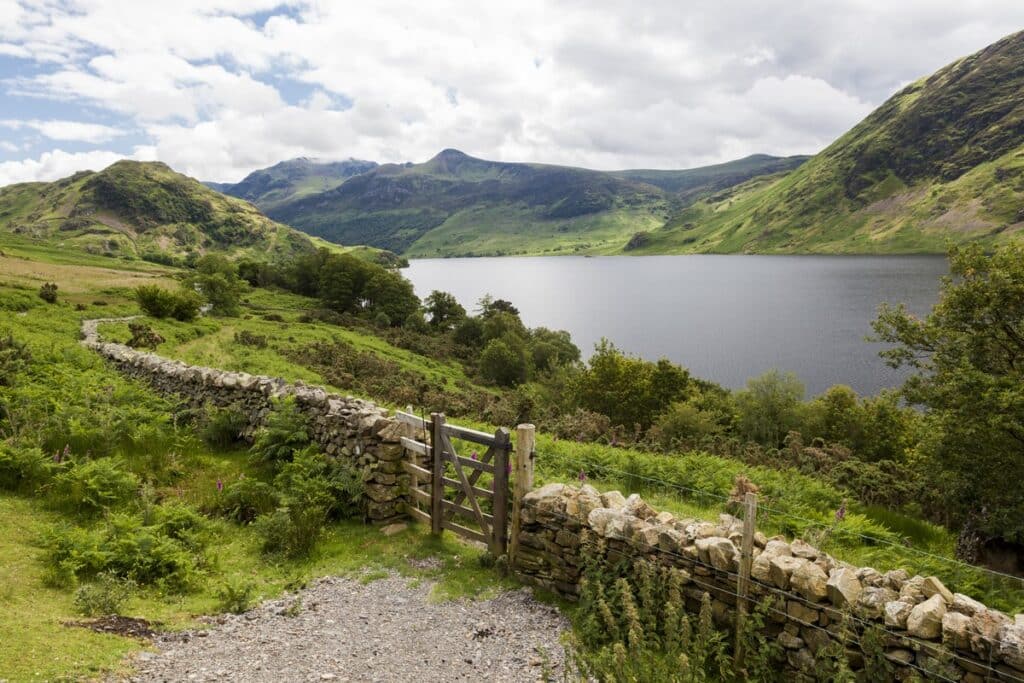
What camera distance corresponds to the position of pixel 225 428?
53.4ft

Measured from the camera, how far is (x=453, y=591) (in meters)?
9.60

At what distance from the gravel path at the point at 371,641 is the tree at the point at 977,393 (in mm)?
11657

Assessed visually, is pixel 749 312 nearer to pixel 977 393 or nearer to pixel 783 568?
pixel 977 393

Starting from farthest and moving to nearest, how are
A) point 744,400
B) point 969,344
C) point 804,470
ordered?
point 744,400, point 804,470, point 969,344

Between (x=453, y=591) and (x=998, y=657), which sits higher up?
(x=998, y=657)

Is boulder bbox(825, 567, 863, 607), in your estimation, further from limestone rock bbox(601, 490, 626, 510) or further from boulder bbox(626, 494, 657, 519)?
limestone rock bbox(601, 490, 626, 510)

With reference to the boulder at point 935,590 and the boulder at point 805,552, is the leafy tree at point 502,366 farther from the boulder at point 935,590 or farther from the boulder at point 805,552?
the boulder at point 935,590

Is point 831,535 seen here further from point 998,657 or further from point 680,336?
point 680,336

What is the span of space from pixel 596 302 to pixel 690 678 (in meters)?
140

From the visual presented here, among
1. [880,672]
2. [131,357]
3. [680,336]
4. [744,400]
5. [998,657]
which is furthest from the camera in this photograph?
[680,336]

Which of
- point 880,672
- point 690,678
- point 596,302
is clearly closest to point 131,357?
point 690,678

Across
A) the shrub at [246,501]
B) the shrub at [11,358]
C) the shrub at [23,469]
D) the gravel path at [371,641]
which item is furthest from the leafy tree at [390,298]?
the gravel path at [371,641]

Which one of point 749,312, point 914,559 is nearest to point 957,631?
point 914,559

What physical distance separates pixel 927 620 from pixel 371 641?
23.5ft
